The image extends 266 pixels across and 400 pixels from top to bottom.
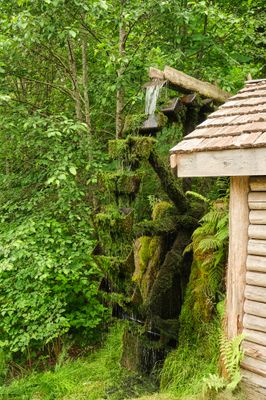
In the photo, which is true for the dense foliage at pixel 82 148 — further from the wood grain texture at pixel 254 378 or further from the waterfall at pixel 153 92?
the wood grain texture at pixel 254 378

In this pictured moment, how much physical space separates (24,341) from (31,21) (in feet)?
14.6

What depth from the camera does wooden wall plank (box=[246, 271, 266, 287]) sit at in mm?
3396

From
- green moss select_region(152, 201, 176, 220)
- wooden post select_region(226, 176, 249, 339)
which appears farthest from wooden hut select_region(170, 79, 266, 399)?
green moss select_region(152, 201, 176, 220)

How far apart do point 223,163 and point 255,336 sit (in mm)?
1563

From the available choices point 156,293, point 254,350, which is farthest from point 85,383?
point 254,350

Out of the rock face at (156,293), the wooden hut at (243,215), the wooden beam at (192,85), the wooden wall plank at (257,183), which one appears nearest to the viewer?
the wooden hut at (243,215)

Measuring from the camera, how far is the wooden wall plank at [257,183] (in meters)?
3.34

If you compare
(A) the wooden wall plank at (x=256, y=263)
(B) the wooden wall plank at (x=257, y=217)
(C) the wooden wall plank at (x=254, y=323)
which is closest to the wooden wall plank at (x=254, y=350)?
(C) the wooden wall plank at (x=254, y=323)

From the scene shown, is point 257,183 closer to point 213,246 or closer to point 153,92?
point 213,246

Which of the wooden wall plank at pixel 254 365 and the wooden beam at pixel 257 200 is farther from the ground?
the wooden beam at pixel 257 200

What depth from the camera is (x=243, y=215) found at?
3.51 meters

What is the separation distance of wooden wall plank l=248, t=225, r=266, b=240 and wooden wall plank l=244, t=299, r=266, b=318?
0.58 meters

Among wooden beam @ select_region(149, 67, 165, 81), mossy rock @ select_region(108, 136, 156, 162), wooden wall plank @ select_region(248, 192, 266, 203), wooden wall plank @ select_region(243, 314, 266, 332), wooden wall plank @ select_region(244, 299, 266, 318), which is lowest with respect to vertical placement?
wooden wall plank @ select_region(243, 314, 266, 332)

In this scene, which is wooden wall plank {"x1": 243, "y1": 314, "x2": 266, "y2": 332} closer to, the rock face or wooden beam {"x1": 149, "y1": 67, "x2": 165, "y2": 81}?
the rock face
